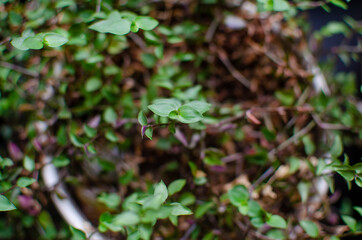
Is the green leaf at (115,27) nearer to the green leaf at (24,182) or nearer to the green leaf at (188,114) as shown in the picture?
the green leaf at (188,114)

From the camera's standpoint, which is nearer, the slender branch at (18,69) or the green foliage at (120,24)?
the green foliage at (120,24)

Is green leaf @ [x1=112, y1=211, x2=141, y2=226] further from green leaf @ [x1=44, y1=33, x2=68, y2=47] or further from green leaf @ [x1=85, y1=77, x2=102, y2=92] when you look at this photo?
green leaf @ [x1=85, y1=77, x2=102, y2=92]

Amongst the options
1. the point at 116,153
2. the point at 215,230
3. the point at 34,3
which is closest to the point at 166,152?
the point at 116,153

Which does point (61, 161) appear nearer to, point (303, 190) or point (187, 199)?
point (187, 199)

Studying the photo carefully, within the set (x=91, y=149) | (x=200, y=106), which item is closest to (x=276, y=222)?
(x=200, y=106)

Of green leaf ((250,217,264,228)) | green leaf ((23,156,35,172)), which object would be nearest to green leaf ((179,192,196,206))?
green leaf ((250,217,264,228))

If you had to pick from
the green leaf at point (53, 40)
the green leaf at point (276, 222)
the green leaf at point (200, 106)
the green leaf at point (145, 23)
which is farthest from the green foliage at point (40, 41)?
the green leaf at point (276, 222)

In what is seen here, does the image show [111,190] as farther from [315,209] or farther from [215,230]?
[315,209]
